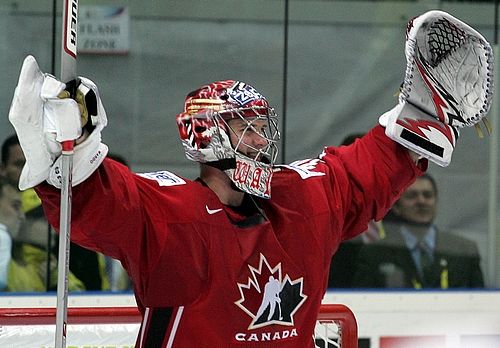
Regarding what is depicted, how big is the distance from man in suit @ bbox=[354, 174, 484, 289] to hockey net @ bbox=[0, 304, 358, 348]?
1.16 metres

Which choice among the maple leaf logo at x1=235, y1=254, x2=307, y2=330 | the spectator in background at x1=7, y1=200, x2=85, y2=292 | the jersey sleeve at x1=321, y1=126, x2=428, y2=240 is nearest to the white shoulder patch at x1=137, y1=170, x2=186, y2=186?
the maple leaf logo at x1=235, y1=254, x2=307, y2=330

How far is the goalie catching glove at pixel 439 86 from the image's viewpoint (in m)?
2.57

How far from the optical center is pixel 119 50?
426 centimetres

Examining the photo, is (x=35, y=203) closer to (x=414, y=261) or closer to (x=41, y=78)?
(x=414, y=261)

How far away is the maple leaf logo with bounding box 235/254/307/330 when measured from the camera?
2.31 metres

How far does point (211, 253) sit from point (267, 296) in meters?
0.14

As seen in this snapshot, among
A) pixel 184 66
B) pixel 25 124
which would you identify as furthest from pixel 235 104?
pixel 184 66

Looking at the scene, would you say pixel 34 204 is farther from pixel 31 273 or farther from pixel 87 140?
pixel 87 140

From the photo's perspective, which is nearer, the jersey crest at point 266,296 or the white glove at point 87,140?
the white glove at point 87,140

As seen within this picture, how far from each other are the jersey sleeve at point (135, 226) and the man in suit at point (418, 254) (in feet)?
6.44

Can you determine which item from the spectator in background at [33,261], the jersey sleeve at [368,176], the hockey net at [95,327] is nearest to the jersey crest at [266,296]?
the jersey sleeve at [368,176]

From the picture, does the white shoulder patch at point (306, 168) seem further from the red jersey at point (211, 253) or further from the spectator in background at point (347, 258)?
the spectator in background at point (347, 258)

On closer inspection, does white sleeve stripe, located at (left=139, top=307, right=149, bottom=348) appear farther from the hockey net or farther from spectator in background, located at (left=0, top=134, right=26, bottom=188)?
spectator in background, located at (left=0, top=134, right=26, bottom=188)

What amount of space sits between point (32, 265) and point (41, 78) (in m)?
2.04
